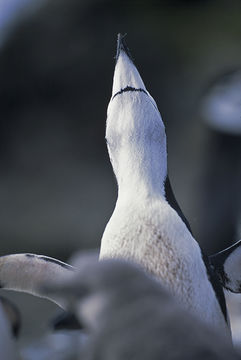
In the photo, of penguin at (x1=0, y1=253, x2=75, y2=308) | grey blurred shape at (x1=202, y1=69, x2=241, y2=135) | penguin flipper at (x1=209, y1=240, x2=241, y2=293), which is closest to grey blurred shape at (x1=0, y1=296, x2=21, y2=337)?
penguin at (x1=0, y1=253, x2=75, y2=308)

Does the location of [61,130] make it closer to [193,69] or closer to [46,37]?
[46,37]

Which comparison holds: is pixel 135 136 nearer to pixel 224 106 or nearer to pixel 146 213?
pixel 146 213

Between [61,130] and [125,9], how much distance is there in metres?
0.39

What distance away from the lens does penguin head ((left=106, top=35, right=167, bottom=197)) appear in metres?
0.59

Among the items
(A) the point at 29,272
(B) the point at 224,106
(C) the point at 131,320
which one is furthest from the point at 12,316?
(B) the point at 224,106

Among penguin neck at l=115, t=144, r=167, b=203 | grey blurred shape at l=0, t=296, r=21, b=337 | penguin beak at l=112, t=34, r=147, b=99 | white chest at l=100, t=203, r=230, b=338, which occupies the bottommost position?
grey blurred shape at l=0, t=296, r=21, b=337

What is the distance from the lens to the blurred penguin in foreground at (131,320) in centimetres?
38

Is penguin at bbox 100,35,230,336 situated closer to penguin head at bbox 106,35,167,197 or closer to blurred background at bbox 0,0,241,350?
penguin head at bbox 106,35,167,197

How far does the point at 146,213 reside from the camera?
1.86 ft

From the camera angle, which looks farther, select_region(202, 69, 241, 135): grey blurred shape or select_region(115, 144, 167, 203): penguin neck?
select_region(202, 69, 241, 135): grey blurred shape

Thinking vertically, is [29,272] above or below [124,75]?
A: below

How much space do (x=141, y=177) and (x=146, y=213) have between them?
1.5 inches

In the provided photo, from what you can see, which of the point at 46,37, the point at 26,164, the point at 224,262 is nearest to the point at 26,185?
the point at 26,164

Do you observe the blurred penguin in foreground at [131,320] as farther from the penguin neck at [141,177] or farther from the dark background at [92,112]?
the dark background at [92,112]
